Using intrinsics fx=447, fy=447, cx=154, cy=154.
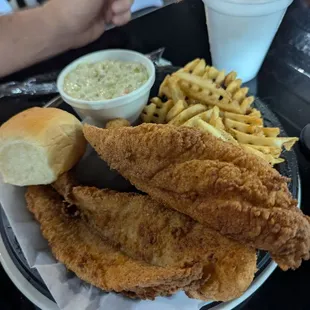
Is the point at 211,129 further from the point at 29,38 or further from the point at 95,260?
the point at 29,38

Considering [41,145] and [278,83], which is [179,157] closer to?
[41,145]

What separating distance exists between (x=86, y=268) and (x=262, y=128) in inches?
26.9

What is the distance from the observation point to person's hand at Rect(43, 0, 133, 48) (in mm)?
2027

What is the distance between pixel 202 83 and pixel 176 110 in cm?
15

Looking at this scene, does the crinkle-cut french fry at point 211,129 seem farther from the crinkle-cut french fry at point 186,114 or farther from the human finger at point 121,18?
the human finger at point 121,18

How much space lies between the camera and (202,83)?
1.49m

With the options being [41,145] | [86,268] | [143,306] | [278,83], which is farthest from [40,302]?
[278,83]

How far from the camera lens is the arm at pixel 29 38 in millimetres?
2070

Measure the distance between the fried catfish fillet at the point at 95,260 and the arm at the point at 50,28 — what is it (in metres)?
0.98

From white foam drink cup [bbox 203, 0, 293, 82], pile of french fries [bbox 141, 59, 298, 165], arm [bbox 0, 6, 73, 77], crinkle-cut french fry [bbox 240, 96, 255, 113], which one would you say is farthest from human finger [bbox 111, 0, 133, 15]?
crinkle-cut french fry [bbox 240, 96, 255, 113]

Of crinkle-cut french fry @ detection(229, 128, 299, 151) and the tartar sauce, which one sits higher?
the tartar sauce

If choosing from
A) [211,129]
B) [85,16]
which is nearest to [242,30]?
[211,129]

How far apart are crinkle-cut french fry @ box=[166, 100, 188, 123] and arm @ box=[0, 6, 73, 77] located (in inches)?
36.9

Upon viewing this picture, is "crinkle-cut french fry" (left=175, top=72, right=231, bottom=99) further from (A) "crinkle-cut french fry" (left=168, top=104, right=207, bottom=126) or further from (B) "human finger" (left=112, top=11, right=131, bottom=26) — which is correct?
(B) "human finger" (left=112, top=11, right=131, bottom=26)
